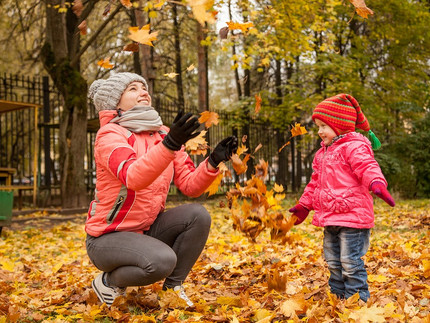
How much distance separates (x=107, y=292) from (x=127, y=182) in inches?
31.1

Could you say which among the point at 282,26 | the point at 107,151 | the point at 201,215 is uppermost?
the point at 282,26

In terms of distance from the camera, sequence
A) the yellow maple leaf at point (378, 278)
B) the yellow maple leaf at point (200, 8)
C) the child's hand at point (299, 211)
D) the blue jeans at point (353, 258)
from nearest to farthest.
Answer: the yellow maple leaf at point (200, 8) → the blue jeans at point (353, 258) → the child's hand at point (299, 211) → the yellow maple leaf at point (378, 278)

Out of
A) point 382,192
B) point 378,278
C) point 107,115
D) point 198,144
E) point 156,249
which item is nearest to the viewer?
point 382,192

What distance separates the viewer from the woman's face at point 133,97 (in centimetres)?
293

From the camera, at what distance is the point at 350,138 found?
289cm

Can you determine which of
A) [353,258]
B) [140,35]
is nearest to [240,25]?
[140,35]

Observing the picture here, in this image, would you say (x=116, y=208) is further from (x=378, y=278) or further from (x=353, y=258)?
(x=378, y=278)

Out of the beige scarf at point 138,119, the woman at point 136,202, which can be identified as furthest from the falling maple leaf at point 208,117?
the beige scarf at point 138,119

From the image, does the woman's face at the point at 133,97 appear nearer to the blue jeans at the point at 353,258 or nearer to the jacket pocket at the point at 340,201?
the jacket pocket at the point at 340,201

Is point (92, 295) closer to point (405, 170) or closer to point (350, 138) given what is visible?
point (350, 138)

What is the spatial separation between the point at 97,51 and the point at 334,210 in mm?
16254

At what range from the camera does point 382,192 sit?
2.47 metres

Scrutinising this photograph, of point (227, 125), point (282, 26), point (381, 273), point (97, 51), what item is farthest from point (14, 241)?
point (97, 51)

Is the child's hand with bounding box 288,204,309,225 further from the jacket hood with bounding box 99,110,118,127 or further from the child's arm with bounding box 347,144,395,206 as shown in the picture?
the jacket hood with bounding box 99,110,118,127
